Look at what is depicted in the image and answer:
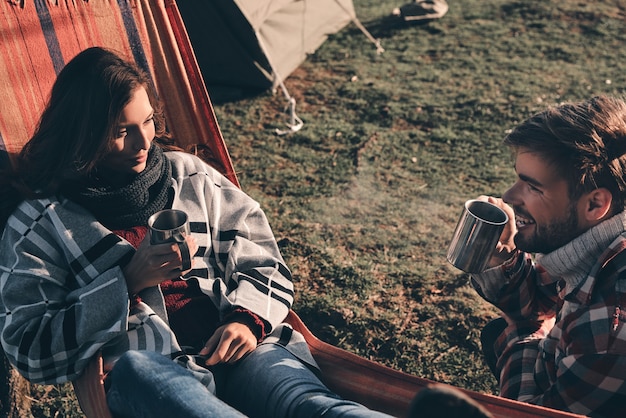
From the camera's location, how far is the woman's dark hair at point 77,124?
94.3 inches

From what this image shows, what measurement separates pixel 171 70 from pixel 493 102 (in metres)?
3.76

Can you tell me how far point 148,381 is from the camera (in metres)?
2.03

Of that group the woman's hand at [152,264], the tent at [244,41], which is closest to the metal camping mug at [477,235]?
the woman's hand at [152,264]

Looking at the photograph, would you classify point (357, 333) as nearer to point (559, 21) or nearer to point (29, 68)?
point (29, 68)

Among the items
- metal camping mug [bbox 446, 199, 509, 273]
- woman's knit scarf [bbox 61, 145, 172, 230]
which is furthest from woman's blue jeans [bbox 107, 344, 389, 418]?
metal camping mug [bbox 446, 199, 509, 273]

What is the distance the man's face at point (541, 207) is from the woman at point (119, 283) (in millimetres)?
911

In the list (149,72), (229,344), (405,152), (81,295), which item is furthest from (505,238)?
(405,152)

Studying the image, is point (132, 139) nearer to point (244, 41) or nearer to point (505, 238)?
point (505, 238)

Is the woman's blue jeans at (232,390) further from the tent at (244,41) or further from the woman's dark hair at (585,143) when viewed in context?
the tent at (244,41)

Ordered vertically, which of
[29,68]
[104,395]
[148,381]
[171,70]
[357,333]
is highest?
[29,68]

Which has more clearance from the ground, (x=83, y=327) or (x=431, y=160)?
(x=83, y=327)

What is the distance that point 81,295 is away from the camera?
7.66 feet

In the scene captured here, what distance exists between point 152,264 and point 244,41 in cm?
428

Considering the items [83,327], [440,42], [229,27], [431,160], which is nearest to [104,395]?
[83,327]
